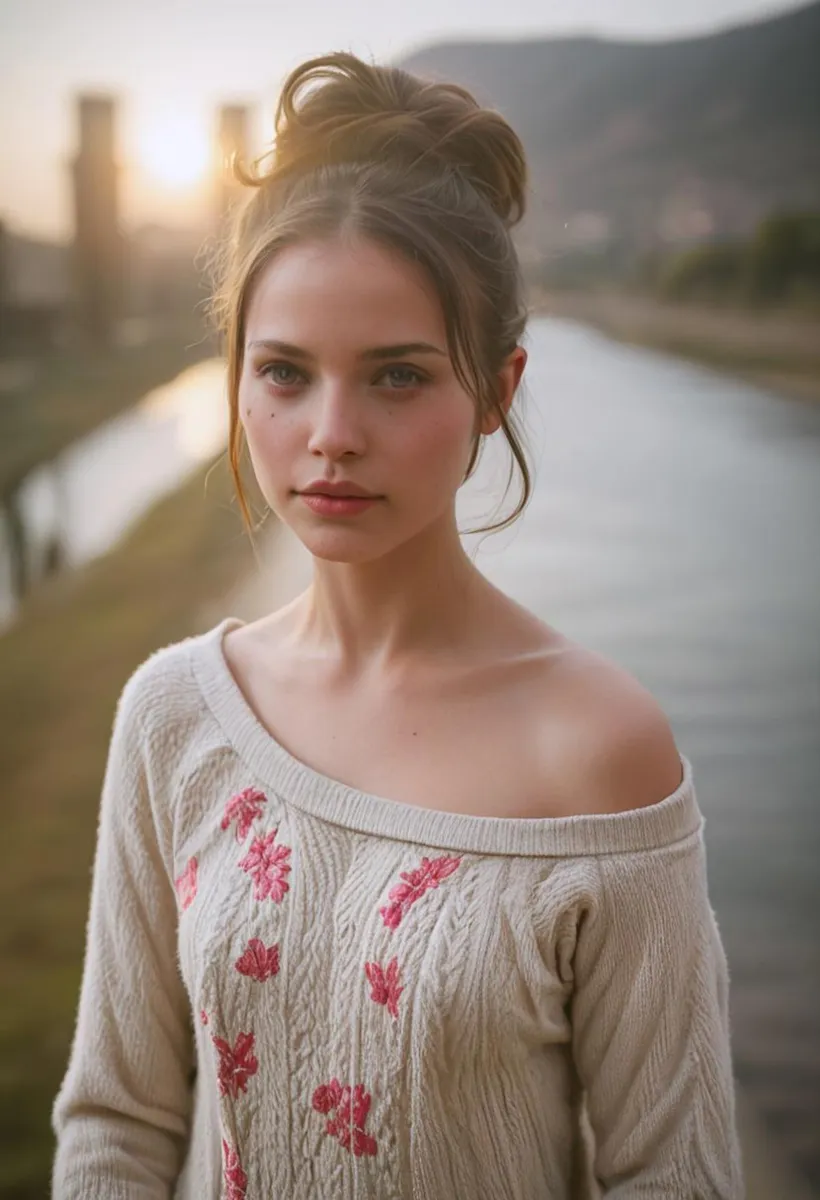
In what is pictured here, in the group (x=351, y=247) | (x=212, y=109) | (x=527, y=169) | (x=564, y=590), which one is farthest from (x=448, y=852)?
(x=212, y=109)

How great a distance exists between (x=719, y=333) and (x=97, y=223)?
1112 mm

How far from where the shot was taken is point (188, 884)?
98cm

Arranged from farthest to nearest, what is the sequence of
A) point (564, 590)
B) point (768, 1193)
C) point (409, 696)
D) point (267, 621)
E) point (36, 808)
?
point (36, 808), point (564, 590), point (768, 1193), point (267, 621), point (409, 696)

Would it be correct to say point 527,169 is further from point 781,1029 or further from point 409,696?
point 781,1029

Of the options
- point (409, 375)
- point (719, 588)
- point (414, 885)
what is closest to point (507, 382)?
point (409, 375)

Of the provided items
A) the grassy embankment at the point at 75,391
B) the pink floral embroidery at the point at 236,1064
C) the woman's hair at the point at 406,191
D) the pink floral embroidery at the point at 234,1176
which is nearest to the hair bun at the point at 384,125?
the woman's hair at the point at 406,191

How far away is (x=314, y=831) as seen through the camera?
36.6 inches

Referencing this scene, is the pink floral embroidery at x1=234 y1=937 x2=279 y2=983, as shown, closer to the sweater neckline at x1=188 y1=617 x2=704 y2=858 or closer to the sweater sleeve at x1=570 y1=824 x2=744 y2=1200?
the sweater neckline at x1=188 y1=617 x2=704 y2=858

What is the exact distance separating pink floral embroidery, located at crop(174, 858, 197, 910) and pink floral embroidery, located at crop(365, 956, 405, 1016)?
200 millimetres

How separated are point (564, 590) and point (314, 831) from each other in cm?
80

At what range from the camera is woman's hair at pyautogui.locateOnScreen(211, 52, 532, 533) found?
88cm

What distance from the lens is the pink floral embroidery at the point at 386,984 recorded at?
854mm

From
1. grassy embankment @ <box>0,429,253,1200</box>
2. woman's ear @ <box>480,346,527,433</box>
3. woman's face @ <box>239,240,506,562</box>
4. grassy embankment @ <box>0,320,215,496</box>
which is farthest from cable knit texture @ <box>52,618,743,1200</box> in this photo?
grassy embankment @ <box>0,320,215,496</box>

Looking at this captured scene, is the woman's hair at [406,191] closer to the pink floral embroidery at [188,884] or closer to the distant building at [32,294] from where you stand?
the pink floral embroidery at [188,884]
